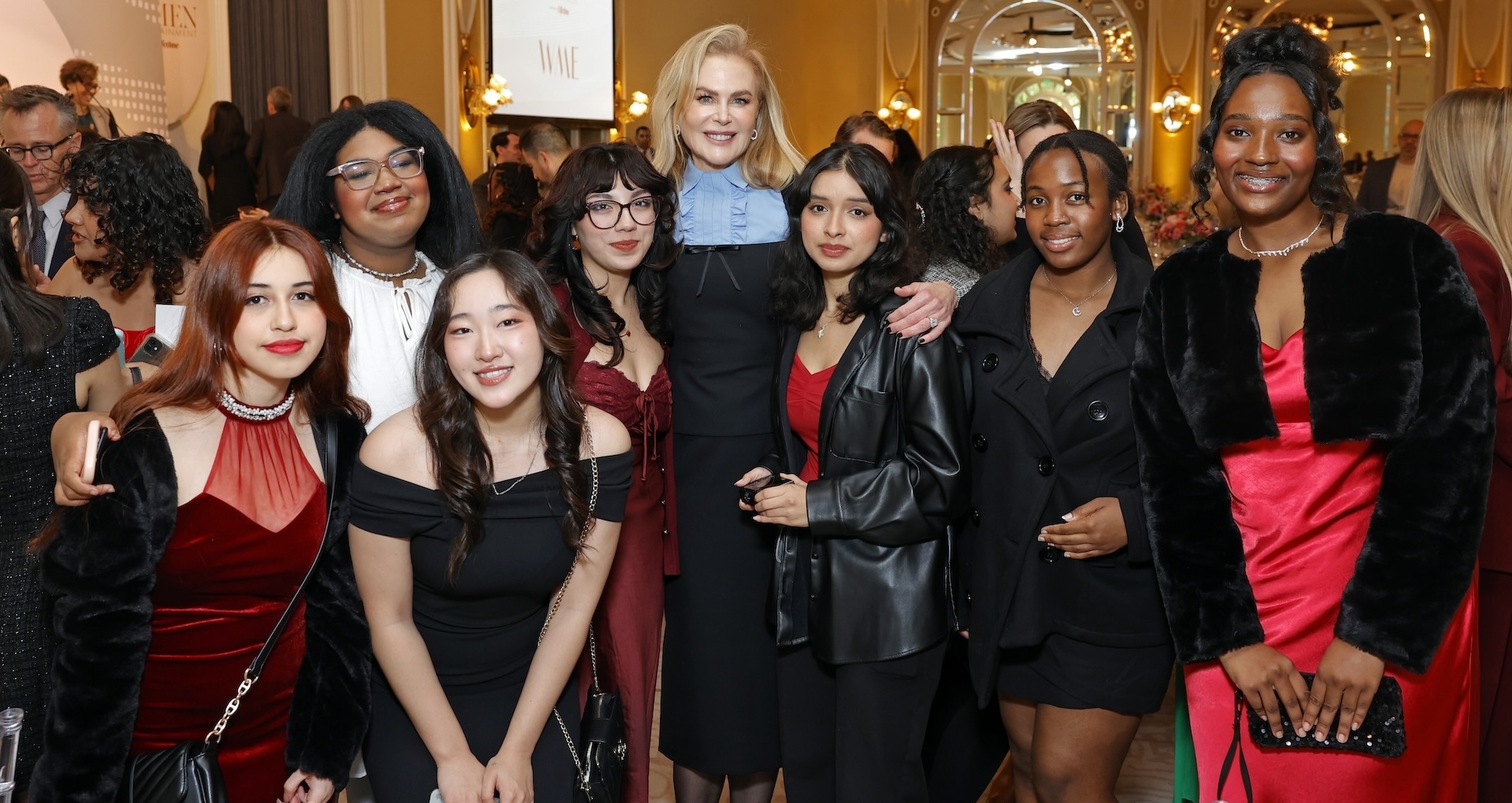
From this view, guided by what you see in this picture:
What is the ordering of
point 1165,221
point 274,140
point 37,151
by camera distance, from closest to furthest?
point 37,151
point 1165,221
point 274,140

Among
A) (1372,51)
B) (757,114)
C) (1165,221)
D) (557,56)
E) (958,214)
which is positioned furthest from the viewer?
(1372,51)

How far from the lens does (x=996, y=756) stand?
9.91ft

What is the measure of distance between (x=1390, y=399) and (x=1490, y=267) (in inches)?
36.0

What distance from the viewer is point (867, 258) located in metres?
2.63

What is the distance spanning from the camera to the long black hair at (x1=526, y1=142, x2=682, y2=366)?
8.98 ft

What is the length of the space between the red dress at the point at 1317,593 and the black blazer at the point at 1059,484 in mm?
248

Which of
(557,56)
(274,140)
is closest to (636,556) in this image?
(274,140)

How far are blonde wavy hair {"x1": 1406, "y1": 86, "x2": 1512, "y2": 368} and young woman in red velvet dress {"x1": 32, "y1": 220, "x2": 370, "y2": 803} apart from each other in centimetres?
250

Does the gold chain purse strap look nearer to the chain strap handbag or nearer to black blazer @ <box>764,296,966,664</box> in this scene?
the chain strap handbag

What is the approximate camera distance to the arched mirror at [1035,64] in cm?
1745

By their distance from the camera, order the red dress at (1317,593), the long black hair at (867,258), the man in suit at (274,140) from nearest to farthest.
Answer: the red dress at (1317,593) < the long black hair at (867,258) < the man in suit at (274,140)

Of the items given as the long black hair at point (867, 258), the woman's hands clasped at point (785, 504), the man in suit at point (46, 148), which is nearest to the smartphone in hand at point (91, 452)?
the woman's hands clasped at point (785, 504)

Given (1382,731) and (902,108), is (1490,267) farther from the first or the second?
(902,108)

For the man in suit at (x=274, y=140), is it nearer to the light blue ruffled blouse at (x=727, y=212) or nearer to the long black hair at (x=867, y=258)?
the light blue ruffled blouse at (x=727, y=212)
